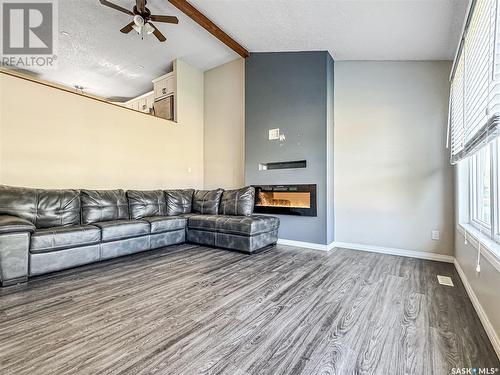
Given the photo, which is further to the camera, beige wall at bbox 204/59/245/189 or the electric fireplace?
beige wall at bbox 204/59/245/189

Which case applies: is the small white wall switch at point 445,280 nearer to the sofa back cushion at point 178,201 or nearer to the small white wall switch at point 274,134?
the small white wall switch at point 274,134

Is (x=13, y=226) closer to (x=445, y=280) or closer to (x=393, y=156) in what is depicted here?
(x=445, y=280)

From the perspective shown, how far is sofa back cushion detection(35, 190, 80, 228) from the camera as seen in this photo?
319 centimetres

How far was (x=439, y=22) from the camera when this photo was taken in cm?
286

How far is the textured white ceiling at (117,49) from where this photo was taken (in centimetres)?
391

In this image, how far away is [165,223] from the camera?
395 centimetres

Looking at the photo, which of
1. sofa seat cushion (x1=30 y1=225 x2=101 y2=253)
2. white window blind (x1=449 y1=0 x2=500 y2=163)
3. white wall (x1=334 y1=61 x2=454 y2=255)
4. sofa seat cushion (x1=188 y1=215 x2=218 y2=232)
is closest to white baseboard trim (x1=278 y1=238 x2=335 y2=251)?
white wall (x1=334 y1=61 x2=454 y2=255)

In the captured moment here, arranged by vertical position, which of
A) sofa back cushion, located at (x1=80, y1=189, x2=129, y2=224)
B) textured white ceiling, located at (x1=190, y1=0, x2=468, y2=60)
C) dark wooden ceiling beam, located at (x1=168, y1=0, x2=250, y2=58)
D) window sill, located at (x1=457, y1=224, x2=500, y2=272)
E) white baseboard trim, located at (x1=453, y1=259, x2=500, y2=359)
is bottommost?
white baseboard trim, located at (x1=453, y1=259, x2=500, y2=359)

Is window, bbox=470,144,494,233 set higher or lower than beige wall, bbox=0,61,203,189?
lower

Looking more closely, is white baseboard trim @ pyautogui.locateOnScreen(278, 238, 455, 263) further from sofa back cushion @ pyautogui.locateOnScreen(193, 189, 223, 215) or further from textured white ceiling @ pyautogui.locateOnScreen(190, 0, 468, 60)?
textured white ceiling @ pyautogui.locateOnScreen(190, 0, 468, 60)

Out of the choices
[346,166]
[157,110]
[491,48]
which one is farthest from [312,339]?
[157,110]

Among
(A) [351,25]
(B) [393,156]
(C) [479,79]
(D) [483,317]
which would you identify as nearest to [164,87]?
(A) [351,25]

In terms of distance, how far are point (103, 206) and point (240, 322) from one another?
2.99 m

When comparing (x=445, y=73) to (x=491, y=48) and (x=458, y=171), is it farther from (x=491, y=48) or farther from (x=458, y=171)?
(x=491, y=48)
